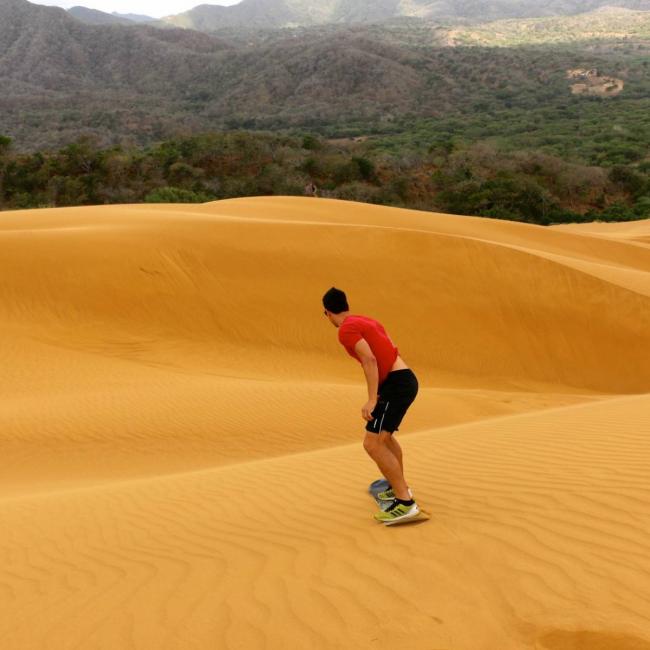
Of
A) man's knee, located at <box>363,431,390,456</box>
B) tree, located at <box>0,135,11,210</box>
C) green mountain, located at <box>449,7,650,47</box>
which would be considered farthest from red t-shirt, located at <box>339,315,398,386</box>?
green mountain, located at <box>449,7,650,47</box>

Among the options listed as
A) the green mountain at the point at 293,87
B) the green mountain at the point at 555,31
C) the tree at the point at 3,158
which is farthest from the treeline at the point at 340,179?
the green mountain at the point at 555,31

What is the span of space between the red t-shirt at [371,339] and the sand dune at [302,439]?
1003 mm

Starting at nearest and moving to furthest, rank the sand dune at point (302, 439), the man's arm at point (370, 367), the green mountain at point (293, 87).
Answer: the sand dune at point (302, 439)
the man's arm at point (370, 367)
the green mountain at point (293, 87)

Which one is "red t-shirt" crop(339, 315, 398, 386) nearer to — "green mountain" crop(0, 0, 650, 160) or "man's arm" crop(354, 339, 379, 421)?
"man's arm" crop(354, 339, 379, 421)

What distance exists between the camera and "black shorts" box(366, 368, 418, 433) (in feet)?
15.4

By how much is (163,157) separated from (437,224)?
2555cm

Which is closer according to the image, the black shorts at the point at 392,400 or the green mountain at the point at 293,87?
the black shorts at the point at 392,400

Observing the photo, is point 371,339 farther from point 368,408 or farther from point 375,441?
point 375,441

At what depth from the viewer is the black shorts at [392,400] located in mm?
4680

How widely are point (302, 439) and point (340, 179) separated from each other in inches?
1474

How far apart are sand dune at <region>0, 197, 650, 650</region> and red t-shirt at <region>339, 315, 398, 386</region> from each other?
1003mm

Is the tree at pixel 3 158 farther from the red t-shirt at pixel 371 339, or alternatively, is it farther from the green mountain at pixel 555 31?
the green mountain at pixel 555 31

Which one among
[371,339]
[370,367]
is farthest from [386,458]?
[371,339]

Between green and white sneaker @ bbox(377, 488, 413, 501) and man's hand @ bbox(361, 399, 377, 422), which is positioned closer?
man's hand @ bbox(361, 399, 377, 422)
